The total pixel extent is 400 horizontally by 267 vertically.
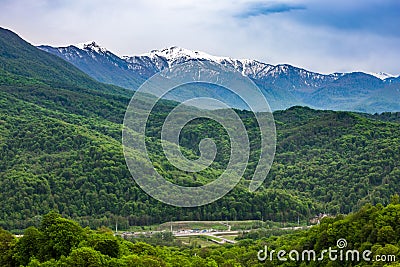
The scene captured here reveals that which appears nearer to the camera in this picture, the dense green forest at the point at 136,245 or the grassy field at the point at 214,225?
the dense green forest at the point at 136,245

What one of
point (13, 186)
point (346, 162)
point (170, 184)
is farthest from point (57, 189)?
point (346, 162)

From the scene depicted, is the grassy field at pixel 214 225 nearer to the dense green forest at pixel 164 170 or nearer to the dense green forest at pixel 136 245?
the dense green forest at pixel 164 170

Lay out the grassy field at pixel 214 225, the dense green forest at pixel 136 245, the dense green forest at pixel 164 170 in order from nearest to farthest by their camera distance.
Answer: the dense green forest at pixel 136 245 < the grassy field at pixel 214 225 < the dense green forest at pixel 164 170

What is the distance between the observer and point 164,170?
89.5 metres

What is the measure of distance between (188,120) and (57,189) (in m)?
54.9

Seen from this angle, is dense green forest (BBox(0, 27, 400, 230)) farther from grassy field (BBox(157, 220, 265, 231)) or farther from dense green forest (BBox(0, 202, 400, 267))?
dense green forest (BBox(0, 202, 400, 267))

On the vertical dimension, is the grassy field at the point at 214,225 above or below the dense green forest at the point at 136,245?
below

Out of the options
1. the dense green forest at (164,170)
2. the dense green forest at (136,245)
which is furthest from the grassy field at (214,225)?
the dense green forest at (136,245)

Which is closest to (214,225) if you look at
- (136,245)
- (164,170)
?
(164,170)

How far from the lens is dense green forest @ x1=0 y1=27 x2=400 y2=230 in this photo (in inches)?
2955

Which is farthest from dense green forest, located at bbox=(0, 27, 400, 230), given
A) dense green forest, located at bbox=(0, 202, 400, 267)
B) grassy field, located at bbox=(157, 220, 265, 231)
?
dense green forest, located at bbox=(0, 202, 400, 267)

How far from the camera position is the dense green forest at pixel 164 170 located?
75062 mm

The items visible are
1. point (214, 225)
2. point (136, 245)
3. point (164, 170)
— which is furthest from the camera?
point (164, 170)

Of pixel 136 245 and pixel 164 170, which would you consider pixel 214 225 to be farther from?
pixel 136 245
